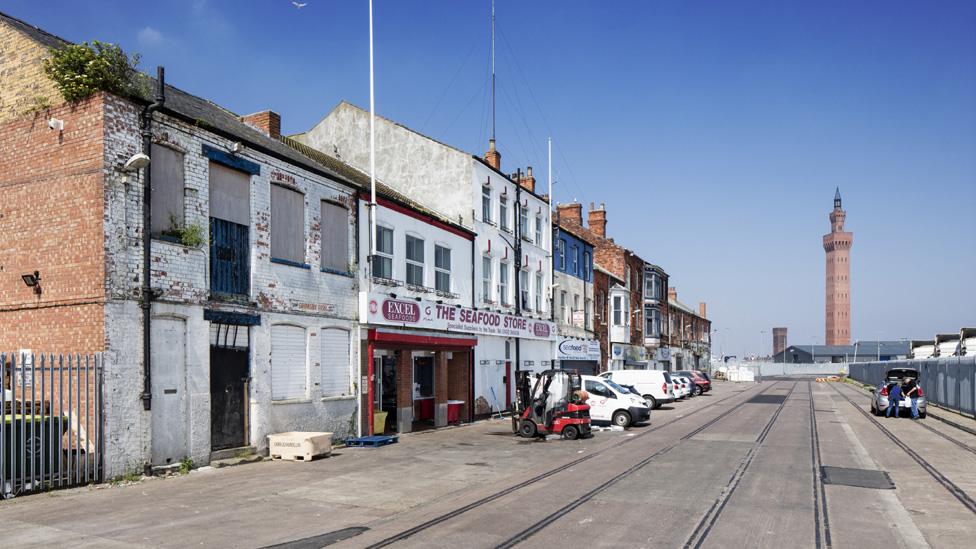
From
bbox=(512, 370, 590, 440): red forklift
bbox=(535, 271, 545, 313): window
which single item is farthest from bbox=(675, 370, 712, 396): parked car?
bbox=(512, 370, 590, 440): red forklift

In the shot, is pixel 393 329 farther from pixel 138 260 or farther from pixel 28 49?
pixel 28 49

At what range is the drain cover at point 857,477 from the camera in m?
13.3

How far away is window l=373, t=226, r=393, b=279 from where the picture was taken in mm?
22797

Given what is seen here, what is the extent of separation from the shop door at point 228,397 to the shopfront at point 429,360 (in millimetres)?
4945

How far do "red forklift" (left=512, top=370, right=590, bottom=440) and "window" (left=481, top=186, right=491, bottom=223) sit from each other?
32.3ft

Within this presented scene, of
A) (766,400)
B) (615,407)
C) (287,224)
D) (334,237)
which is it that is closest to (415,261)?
(334,237)

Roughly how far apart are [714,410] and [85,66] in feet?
100

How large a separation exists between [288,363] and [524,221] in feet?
60.7

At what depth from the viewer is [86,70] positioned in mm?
14070

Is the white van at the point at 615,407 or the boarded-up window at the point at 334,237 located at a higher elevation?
the boarded-up window at the point at 334,237

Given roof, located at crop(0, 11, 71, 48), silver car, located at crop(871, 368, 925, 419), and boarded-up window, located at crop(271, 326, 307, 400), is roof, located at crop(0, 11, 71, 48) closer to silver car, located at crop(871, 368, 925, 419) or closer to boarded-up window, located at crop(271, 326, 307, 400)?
boarded-up window, located at crop(271, 326, 307, 400)

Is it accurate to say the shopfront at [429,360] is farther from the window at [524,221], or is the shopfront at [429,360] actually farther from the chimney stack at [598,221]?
the chimney stack at [598,221]

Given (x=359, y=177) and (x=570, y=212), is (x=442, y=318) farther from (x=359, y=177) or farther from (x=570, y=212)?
(x=570, y=212)

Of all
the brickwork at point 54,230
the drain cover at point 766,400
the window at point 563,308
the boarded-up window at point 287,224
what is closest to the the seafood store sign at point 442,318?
the boarded-up window at point 287,224
